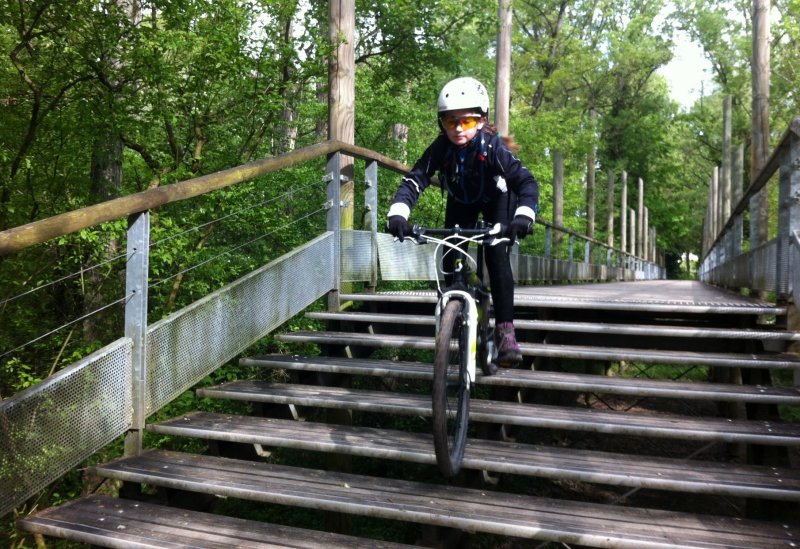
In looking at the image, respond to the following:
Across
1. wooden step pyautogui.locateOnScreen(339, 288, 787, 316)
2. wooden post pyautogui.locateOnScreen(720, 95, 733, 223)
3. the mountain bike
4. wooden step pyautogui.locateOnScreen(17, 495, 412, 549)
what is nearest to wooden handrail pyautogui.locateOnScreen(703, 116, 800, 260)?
wooden step pyautogui.locateOnScreen(339, 288, 787, 316)

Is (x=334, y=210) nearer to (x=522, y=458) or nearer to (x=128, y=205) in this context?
(x=128, y=205)

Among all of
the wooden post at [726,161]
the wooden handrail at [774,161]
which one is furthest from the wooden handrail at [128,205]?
the wooden post at [726,161]

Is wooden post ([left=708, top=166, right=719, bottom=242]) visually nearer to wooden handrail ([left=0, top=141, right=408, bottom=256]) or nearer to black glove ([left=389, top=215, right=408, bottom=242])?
wooden handrail ([left=0, top=141, right=408, bottom=256])

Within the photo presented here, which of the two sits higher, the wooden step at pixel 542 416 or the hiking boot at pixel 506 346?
the hiking boot at pixel 506 346

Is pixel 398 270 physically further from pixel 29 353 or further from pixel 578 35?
pixel 578 35

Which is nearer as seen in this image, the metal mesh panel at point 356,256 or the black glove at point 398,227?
the black glove at point 398,227

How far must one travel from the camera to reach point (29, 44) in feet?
18.9

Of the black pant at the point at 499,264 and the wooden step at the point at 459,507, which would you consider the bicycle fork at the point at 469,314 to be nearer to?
the black pant at the point at 499,264

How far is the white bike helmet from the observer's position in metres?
3.13

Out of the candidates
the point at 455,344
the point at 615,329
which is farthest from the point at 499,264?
the point at 615,329

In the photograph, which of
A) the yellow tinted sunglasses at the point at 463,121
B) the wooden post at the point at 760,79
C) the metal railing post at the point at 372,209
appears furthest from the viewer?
the wooden post at the point at 760,79

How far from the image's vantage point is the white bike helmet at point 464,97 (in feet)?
10.3

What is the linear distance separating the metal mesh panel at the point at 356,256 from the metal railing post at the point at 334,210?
111 millimetres

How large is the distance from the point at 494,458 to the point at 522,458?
132 mm
